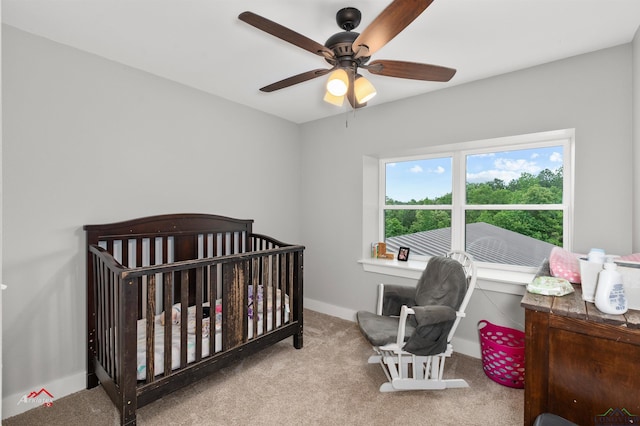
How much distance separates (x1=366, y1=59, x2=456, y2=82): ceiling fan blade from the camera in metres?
1.75

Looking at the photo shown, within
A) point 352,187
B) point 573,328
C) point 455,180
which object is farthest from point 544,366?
point 352,187

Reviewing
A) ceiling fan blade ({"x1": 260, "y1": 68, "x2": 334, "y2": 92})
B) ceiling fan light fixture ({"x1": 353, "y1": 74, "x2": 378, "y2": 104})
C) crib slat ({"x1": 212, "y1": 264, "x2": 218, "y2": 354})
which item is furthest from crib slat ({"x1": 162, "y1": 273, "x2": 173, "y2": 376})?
ceiling fan light fixture ({"x1": 353, "y1": 74, "x2": 378, "y2": 104})

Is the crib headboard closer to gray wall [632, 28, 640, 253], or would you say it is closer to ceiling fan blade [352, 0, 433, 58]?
ceiling fan blade [352, 0, 433, 58]

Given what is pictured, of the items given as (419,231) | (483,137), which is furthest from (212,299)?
(483,137)

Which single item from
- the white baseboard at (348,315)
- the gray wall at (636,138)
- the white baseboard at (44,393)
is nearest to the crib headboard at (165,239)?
the white baseboard at (44,393)

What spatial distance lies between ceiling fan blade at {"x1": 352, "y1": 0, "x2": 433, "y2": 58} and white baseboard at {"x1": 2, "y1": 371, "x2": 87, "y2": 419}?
2706 millimetres

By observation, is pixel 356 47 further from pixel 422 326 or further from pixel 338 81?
pixel 422 326

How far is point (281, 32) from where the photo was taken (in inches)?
59.2

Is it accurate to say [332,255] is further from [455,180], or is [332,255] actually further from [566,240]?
[566,240]

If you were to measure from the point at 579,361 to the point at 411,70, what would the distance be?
61.9 inches

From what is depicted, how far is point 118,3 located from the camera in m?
1.74

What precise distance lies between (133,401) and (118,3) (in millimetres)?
2150

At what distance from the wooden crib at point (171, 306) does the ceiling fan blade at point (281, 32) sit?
4.51 ft

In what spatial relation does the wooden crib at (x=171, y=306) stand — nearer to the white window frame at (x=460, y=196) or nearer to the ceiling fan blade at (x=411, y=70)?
the white window frame at (x=460, y=196)
